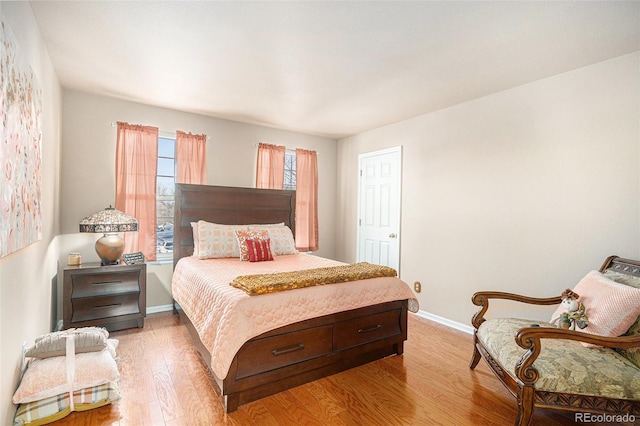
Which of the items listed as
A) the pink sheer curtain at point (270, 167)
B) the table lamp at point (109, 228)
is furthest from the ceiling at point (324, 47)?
the table lamp at point (109, 228)

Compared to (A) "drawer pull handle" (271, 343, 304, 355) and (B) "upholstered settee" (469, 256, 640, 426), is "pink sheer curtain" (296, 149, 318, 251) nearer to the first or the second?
(A) "drawer pull handle" (271, 343, 304, 355)

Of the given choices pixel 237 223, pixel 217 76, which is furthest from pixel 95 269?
pixel 217 76

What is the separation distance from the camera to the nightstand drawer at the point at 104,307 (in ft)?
9.86

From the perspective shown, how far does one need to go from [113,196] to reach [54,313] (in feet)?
4.28

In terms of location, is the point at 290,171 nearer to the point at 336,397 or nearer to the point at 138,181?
the point at 138,181

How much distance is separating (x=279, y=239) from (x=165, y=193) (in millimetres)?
1547

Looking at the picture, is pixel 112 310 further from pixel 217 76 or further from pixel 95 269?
pixel 217 76

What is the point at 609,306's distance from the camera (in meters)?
1.94

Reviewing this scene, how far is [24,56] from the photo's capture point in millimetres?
1813

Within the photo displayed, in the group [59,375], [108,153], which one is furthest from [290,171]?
[59,375]

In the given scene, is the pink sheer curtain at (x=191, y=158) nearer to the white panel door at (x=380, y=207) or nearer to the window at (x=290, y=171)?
the window at (x=290, y=171)

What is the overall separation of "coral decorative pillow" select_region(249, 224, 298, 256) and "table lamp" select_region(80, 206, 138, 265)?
4.30 ft

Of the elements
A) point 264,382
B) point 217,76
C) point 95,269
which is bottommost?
point 264,382

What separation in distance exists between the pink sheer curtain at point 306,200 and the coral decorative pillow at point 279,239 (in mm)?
863
